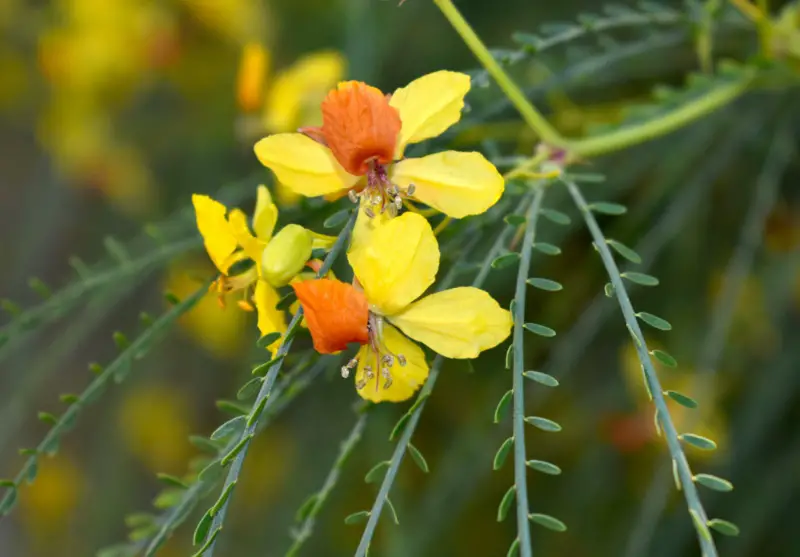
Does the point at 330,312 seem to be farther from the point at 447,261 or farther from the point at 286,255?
the point at 447,261

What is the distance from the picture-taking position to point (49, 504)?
155cm

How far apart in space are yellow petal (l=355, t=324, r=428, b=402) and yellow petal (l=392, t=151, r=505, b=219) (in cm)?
7

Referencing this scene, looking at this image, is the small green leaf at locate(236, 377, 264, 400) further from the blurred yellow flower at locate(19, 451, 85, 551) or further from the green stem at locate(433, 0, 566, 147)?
the blurred yellow flower at locate(19, 451, 85, 551)

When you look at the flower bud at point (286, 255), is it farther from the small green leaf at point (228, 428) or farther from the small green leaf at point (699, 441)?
the small green leaf at point (699, 441)

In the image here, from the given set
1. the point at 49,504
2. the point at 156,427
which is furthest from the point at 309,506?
the point at 49,504

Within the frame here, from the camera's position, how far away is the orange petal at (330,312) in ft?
1.21

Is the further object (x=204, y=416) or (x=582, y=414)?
(x=204, y=416)

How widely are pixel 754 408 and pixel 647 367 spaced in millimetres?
577

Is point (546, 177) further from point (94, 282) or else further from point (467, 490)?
point (467, 490)

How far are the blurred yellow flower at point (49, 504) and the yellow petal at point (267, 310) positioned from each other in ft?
4.26

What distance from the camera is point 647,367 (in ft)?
1.19

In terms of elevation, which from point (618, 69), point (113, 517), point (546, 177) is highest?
point (618, 69)

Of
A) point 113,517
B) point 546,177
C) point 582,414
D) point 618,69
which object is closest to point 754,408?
point 582,414

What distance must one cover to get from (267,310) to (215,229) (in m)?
0.05
